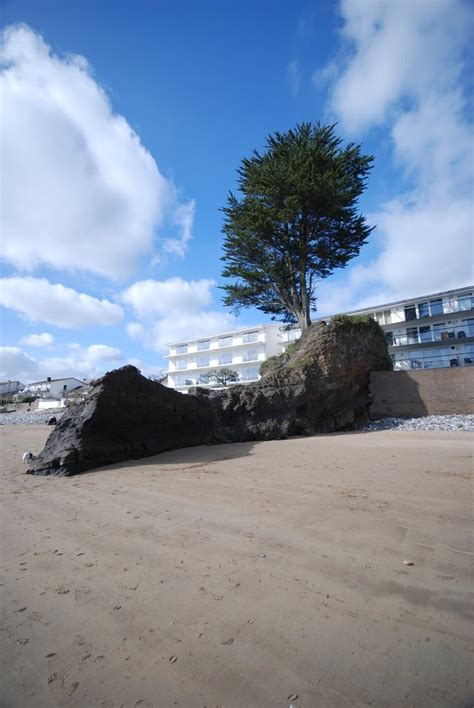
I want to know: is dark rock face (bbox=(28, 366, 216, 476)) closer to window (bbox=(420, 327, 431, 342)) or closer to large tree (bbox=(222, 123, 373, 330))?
large tree (bbox=(222, 123, 373, 330))

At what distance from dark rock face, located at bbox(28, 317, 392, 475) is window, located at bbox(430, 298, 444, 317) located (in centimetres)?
1769

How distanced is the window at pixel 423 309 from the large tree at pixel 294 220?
1784 cm

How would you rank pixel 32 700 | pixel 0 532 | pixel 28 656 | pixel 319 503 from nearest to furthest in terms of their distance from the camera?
pixel 32 700 < pixel 28 656 < pixel 0 532 < pixel 319 503

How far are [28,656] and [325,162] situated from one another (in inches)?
1019

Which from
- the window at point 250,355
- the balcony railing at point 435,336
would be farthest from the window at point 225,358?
the balcony railing at point 435,336

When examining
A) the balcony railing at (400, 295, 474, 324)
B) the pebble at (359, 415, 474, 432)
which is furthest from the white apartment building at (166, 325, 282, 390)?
the pebble at (359, 415, 474, 432)

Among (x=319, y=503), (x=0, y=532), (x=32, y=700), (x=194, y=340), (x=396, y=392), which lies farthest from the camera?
(x=194, y=340)

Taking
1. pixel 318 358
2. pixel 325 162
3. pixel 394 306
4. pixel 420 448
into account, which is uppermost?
pixel 325 162

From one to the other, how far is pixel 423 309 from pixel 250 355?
2900 cm

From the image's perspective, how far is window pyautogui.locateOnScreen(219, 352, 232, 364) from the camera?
203 feet

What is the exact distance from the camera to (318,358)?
17703 mm

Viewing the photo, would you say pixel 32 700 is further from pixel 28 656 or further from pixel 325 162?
pixel 325 162

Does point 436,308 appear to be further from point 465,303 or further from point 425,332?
point 425,332

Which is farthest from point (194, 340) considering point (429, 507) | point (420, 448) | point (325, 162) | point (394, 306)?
point (429, 507)
